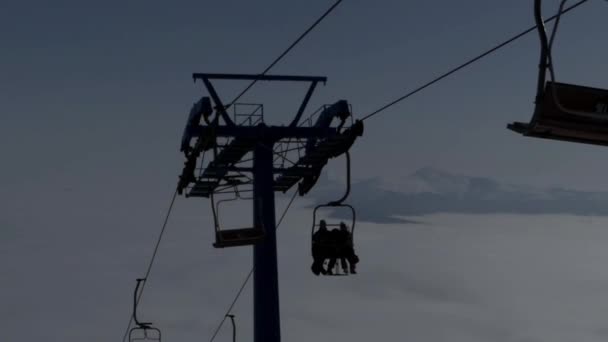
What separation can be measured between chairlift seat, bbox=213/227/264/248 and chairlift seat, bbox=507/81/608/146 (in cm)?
1302

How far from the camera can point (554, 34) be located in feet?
25.7

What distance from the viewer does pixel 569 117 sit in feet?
25.1

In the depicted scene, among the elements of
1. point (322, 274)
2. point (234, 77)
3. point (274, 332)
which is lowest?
point (274, 332)

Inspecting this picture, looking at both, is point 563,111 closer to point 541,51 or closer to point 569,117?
point 569,117

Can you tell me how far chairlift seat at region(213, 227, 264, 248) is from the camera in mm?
20312

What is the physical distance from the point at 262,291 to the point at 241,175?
292cm

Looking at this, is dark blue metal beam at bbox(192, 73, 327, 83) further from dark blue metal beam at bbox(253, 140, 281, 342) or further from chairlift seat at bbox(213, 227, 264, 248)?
chairlift seat at bbox(213, 227, 264, 248)

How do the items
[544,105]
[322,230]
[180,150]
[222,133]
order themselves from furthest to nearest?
[180,150]
[222,133]
[322,230]
[544,105]

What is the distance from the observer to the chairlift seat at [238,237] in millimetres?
20312

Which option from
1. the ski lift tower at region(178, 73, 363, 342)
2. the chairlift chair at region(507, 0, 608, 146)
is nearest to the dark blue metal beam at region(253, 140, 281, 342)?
the ski lift tower at region(178, 73, 363, 342)

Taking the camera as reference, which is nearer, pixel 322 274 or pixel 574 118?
pixel 574 118

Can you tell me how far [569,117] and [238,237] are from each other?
1388 cm

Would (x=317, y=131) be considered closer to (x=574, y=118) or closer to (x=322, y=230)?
(x=322, y=230)

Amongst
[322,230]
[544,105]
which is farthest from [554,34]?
[322,230]
